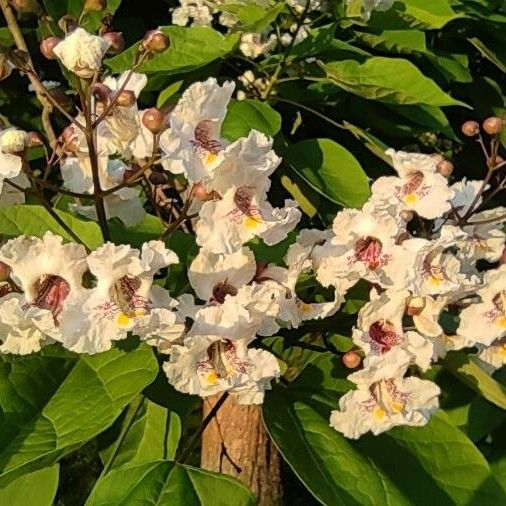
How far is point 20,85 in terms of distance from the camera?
205cm

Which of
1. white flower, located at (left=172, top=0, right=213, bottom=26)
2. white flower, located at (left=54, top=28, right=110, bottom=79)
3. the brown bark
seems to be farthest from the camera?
white flower, located at (left=172, top=0, right=213, bottom=26)

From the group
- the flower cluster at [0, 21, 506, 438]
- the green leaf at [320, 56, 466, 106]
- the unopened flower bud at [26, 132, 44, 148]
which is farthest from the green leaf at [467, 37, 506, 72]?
the unopened flower bud at [26, 132, 44, 148]

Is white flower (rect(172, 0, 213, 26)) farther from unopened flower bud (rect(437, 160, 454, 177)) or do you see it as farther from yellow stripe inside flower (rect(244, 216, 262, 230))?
yellow stripe inside flower (rect(244, 216, 262, 230))

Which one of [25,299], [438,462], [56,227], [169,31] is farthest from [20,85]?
[438,462]

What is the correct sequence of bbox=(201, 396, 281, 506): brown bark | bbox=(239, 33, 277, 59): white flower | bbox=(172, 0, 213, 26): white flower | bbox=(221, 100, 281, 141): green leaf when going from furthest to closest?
1. bbox=(172, 0, 213, 26): white flower
2. bbox=(239, 33, 277, 59): white flower
3. bbox=(201, 396, 281, 506): brown bark
4. bbox=(221, 100, 281, 141): green leaf

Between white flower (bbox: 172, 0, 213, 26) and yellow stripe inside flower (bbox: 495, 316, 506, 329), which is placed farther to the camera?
white flower (bbox: 172, 0, 213, 26)

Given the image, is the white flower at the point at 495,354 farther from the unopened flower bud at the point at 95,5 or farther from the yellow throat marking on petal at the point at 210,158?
the unopened flower bud at the point at 95,5

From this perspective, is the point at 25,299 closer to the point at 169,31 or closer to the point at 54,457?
the point at 54,457

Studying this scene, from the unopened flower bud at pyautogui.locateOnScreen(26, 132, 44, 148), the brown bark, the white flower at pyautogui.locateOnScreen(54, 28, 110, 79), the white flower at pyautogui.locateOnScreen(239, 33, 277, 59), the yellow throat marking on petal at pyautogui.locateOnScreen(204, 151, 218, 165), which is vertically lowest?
the brown bark

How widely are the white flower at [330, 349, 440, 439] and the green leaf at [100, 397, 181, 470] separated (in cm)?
23

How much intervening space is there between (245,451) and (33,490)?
0.45m

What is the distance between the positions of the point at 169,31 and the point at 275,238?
0.59m

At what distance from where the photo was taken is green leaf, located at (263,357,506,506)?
1.12 metres

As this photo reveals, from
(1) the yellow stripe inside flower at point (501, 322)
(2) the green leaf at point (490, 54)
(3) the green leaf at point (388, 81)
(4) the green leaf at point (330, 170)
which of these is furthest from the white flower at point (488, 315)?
(2) the green leaf at point (490, 54)
